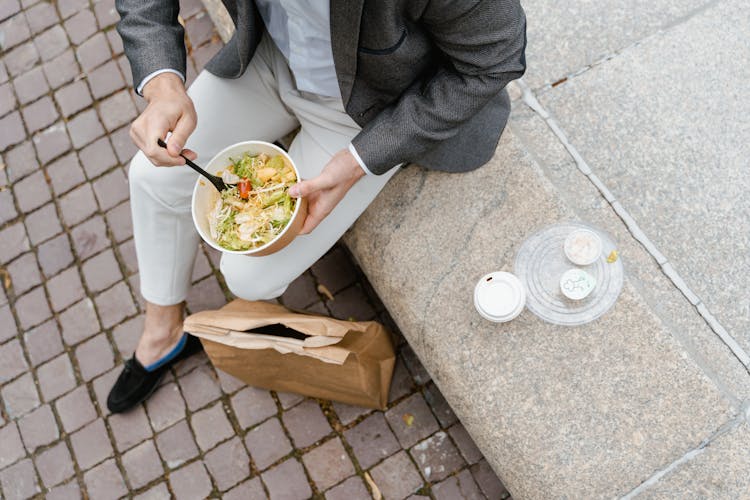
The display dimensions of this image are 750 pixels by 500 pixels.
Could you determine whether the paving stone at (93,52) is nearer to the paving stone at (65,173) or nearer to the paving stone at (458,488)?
the paving stone at (65,173)

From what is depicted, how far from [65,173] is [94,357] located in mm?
1025

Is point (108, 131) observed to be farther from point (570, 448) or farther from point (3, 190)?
point (570, 448)

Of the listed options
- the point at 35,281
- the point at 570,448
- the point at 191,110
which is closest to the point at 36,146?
the point at 35,281

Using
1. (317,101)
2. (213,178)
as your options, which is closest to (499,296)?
(317,101)

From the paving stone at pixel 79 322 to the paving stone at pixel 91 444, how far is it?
1.43ft

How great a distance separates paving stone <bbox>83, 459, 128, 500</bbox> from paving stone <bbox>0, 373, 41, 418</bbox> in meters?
0.46

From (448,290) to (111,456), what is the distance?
1.84 m

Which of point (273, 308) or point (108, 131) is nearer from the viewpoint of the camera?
point (273, 308)

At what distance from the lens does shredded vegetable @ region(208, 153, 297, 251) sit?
2289mm

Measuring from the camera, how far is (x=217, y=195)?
2.41m

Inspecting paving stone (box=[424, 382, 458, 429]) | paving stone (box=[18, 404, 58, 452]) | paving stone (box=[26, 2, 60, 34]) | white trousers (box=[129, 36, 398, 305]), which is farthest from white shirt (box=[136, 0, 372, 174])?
paving stone (box=[26, 2, 60, 34])

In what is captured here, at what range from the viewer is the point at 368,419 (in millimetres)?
3252

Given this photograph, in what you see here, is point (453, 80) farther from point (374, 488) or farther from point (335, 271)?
point (374, 488)

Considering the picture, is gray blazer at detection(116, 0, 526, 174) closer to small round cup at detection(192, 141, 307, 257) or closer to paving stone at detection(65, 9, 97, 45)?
small round cup at detection(192, 141, 307, 257)
